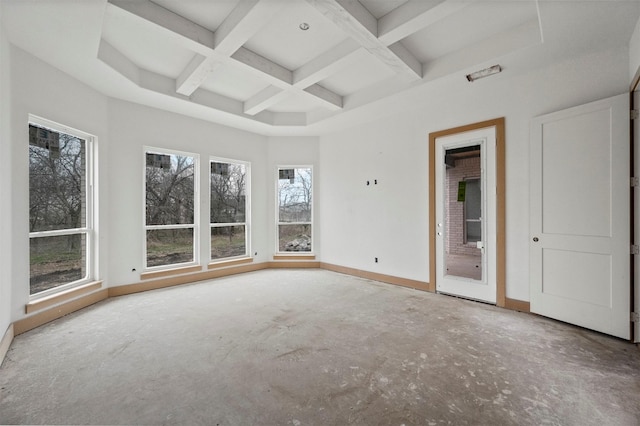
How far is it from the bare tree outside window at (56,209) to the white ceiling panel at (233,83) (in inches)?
77.2

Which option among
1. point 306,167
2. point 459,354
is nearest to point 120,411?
point 459,354

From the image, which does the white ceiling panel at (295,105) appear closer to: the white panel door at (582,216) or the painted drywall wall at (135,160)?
the painted drywall wall at (135,160)

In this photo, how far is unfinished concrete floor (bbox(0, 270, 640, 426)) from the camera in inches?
69.4

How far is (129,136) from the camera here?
14.1 ft

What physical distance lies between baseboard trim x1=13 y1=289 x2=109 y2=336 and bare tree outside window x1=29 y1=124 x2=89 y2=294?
280 mm

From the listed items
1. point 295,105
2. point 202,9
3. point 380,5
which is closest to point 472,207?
point 295,105

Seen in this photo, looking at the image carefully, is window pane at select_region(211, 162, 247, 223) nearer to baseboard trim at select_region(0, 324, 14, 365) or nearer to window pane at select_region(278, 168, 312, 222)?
window pane at select_region(278, 168, 312, 222)

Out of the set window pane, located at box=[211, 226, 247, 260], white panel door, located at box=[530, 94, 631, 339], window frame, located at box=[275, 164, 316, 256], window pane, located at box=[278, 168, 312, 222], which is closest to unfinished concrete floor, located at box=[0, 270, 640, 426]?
white panel door, located at box=[530, 94, 631, 339]

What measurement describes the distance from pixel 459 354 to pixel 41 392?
10.7 ft

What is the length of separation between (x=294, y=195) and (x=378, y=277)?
2564 mm

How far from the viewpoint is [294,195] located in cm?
625

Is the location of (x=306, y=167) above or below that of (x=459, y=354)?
above

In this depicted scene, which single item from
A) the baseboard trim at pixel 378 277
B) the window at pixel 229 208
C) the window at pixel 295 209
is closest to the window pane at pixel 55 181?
the window at pixel 229 208

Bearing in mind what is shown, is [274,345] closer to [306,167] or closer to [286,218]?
[286,218]
